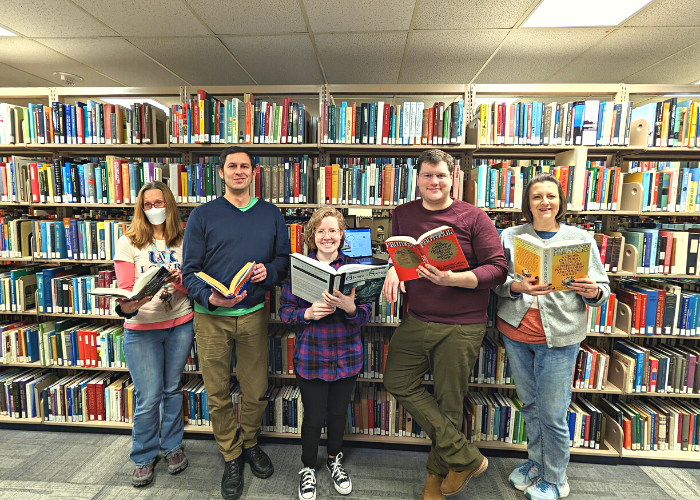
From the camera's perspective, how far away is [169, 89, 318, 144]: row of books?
233 centimetres

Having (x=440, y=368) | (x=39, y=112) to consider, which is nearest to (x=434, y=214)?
(x=440, y=368)

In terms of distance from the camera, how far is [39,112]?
8.10ft

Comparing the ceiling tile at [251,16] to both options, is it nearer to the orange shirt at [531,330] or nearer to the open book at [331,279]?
the open book at [331,279]

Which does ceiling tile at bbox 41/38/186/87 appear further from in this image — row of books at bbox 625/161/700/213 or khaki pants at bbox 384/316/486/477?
row of books at bbox 625/161/700/213

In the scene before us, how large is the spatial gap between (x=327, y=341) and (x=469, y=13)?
9.51 feet

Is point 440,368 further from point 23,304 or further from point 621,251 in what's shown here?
point 23,304

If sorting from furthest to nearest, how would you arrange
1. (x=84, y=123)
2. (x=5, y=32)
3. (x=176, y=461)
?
(x=5, y=32) → (x=84, y=123) → (x=176, y=461)

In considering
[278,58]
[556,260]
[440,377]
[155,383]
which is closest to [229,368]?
[155,383]

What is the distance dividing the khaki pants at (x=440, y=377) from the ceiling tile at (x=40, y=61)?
15.4ft

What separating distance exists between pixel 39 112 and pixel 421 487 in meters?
3.69

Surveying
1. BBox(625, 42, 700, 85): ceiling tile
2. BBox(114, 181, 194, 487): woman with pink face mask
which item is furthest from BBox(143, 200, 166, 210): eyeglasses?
BBox(625, 42, 700, 85): ceiling tile

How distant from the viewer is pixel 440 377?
5.92ft

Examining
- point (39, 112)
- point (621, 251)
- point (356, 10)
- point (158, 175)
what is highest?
point (356, 10)

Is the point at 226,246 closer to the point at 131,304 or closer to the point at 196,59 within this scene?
the point at 131,304
